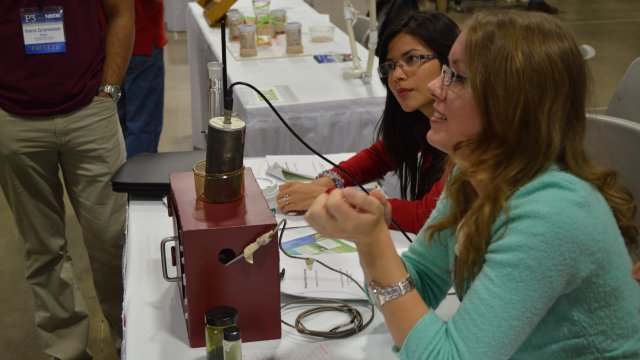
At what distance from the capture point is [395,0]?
3908mm

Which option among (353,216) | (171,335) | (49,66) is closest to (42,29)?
(49,66)

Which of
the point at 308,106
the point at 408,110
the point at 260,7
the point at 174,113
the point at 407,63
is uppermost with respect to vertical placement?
the point at 407,63

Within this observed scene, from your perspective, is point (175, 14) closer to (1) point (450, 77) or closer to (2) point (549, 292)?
(1) point (450, 77)

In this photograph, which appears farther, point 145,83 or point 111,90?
point 145,83

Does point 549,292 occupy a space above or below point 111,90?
above

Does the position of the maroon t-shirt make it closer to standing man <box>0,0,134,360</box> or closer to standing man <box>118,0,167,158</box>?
standing man <box>0,0,134,360</box>

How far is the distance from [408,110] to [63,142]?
961 millimetres

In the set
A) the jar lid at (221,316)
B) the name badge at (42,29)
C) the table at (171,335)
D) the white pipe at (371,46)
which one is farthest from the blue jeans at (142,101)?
the jar lid at (221,316)

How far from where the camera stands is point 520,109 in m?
1.06

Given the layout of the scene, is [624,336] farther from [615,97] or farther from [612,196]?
[615,97]

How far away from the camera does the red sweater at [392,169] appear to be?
5.84 ft

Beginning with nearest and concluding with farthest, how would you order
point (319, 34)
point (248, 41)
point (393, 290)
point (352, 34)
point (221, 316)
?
point (393, 290)
point (221, 316)
point (352, 34)
point (248, 41)
point (319, 34)

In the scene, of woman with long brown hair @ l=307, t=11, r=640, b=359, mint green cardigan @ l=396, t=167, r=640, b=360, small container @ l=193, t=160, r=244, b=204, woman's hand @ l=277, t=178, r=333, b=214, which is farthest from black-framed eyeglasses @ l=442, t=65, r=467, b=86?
woman's hand @ l=277, t=178, r=333, b=214

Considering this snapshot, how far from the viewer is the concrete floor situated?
2553mm
